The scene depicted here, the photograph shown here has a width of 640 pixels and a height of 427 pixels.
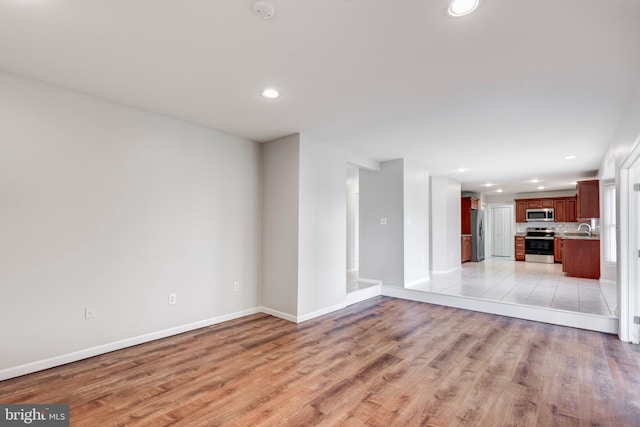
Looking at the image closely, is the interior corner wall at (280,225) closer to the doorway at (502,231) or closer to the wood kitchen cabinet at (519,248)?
the wood kitchen cabinet at (519,248)

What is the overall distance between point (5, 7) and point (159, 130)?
1667 mm

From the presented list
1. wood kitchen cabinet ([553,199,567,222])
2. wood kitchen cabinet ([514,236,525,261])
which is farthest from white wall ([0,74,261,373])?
wood kitchen cabinet ([553,199,567,222])

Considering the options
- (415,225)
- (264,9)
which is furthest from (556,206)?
(264,9)

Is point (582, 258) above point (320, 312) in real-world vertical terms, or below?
above

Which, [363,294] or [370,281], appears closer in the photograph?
[363,294]

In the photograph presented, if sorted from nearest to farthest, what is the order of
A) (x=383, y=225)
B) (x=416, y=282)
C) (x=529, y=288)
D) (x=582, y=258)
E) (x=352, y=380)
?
(x=352, y=380) → (x=529, y=288) → (x=383, y=225) → (x=416, y=282) → (x=582, y=258)

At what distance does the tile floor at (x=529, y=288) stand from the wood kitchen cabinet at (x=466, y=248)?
1.41 meters

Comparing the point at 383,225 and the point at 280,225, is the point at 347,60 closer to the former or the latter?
the point at 280,225

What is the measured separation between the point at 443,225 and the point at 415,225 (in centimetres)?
186

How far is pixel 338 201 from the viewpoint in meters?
4.73

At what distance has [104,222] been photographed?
9.87ft

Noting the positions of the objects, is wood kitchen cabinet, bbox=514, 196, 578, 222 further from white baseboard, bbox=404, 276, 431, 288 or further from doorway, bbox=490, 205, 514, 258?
white baseboard, bbox=404, 276, 431, 288

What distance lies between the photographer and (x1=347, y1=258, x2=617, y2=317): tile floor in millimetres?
4551

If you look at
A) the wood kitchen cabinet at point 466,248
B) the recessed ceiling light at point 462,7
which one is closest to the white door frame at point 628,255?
the recessed ceiling light at point 462,7
